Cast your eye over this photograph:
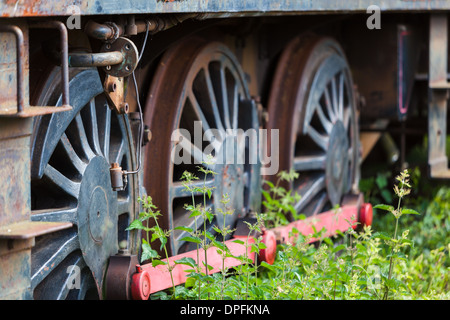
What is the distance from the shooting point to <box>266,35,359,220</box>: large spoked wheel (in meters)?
5.00

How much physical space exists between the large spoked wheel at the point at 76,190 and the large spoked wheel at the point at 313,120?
1707mm

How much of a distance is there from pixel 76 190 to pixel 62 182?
0.26 feet

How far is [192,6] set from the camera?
10.5 ft

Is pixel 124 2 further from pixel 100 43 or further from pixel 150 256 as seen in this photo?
pixel 150 256

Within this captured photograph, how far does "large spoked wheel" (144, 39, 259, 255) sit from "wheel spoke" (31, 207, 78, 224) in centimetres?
68

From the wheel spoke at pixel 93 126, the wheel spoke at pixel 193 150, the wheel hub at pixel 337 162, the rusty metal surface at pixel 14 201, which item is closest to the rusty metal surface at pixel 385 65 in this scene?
the wheel hub at pixel 337 162

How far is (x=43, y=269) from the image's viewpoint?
9.51 ft

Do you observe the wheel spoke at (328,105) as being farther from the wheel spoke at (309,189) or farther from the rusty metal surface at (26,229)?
Result: the rusty metal surface at (26,229)

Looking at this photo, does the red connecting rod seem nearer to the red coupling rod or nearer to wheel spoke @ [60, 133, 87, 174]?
the red coupling rod

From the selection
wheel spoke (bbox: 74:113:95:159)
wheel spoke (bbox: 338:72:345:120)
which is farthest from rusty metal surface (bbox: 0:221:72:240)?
wheel spoke (bbox: 338:72:345:120)

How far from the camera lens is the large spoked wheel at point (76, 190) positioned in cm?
292

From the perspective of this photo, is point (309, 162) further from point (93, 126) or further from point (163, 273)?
point (93, 126)
